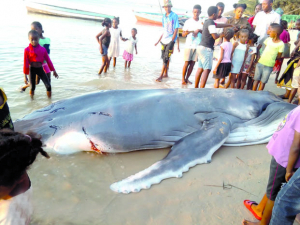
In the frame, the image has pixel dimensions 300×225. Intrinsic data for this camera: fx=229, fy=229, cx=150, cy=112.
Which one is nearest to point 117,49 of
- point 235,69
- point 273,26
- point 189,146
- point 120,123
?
point 235,69

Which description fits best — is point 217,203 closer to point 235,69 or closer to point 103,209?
point 103,209

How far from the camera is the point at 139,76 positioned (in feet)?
27.9

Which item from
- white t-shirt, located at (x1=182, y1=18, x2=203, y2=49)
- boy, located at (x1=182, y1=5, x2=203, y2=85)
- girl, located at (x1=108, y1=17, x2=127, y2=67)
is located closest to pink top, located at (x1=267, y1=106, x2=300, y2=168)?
boy, located at (x1=182, y1=5, x2=203, y2=85)

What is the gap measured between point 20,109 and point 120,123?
9.07 feet

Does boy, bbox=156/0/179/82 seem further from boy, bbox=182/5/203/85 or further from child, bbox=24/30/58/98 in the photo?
child, bbox=24/30/58/98

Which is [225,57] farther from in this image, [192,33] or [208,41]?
[192,33]

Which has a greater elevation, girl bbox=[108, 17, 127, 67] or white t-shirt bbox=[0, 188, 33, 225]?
girl bbox=[108, 17, 127, 67]

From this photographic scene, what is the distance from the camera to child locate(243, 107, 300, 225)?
1958 millimetres

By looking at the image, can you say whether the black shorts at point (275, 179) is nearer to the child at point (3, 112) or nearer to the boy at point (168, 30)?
the child at point (3, 112)

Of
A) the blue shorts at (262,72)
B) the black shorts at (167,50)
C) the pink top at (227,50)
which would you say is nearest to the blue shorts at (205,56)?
the pink top at (227,50)

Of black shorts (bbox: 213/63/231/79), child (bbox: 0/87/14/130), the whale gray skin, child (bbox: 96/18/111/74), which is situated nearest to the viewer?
child (bbox: 0/87/14/130)

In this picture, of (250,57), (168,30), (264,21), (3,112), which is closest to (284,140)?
(3,112)

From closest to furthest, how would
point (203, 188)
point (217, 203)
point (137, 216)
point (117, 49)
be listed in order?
point (137, 216)
point (217, 203)
point (203, 188)
point (117, 49)

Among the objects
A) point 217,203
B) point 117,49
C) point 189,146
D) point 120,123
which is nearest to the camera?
point 217,203
